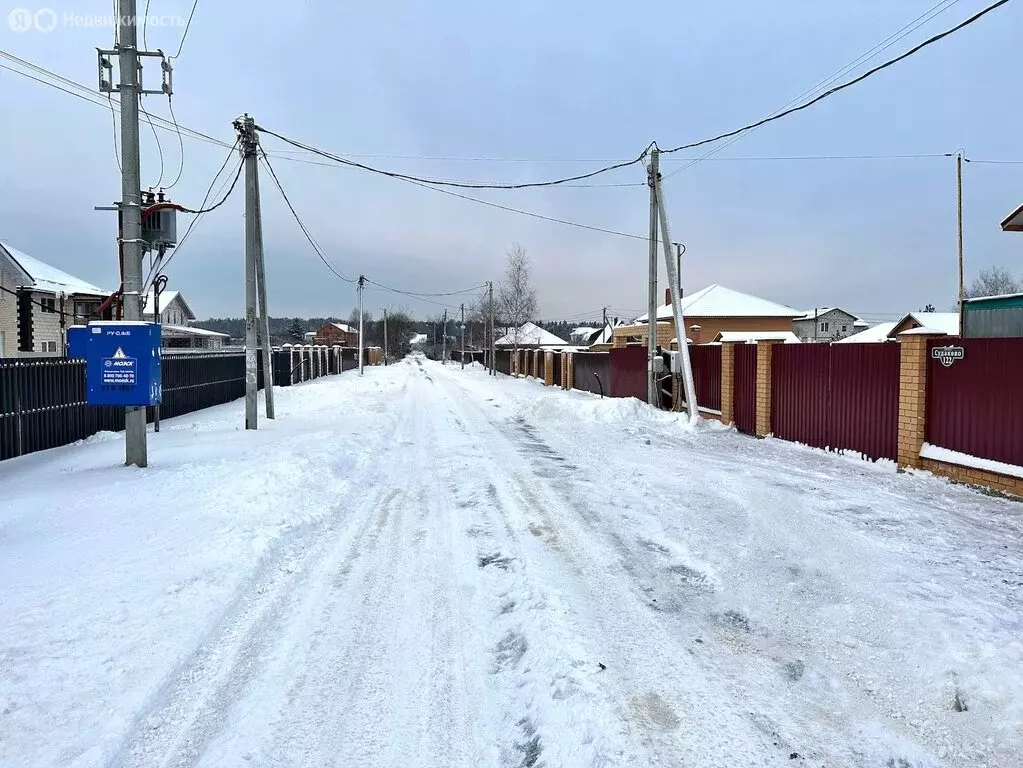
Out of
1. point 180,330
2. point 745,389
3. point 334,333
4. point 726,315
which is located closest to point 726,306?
point 726,315

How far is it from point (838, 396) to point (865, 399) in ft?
2.15

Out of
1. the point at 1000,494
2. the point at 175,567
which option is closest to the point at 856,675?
the point at 175,567

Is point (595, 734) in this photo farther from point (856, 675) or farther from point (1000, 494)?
point (1000, 494)

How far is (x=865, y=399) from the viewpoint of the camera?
9930 millimetres

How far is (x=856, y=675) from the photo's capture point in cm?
344

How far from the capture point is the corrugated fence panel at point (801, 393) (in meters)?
11.0

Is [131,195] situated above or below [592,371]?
above

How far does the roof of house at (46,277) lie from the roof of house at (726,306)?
38.5 m

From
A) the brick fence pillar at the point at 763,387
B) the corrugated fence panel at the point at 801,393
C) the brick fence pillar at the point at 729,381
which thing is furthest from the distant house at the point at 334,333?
the corrugated fence panel at the point at 801,393

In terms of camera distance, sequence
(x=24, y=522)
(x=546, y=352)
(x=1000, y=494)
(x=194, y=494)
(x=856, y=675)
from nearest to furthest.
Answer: (x=856, y=675) → (x=24, y=522) → (x=194, y=494) → (x=1000, y=494) → (x=546, y=352)

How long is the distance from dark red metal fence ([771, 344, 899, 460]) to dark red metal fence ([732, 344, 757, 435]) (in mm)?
687

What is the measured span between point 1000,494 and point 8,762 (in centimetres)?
929

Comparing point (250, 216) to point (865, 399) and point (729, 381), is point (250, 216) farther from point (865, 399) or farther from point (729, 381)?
point (865, 399)

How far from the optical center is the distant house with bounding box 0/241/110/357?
85.9 ft
